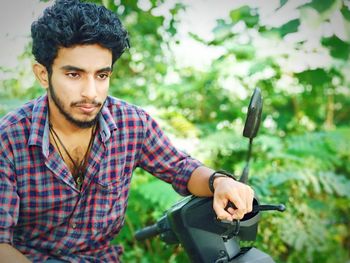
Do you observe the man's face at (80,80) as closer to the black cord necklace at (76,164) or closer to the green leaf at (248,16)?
the black cord necklace at (76,164)

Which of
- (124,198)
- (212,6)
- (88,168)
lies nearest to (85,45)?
(88,168)

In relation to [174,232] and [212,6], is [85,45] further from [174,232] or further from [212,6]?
[212,6]

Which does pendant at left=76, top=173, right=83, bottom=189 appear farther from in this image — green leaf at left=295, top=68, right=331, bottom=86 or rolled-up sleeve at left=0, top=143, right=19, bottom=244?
green leaf at left=295, top=68, right=331, bottom=86

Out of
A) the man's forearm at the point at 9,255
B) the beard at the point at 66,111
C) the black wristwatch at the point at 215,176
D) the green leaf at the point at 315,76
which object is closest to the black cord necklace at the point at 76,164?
the beard at the point at 66,111

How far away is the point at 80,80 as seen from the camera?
1665mm

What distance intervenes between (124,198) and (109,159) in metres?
0.20

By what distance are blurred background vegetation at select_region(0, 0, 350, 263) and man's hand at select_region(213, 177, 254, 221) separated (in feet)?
3.52

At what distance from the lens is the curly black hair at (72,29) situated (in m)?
1.62

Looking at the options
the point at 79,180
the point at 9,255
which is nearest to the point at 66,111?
the point at 79,180

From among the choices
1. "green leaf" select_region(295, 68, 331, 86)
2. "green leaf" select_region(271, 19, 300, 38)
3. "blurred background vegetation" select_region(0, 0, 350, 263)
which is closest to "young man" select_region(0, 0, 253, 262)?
"blurred background vegetation" select_region(0, 0, 350, 263)

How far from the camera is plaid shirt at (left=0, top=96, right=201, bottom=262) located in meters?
1.71

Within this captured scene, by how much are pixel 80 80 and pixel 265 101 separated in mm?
2668

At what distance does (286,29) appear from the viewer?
269cm

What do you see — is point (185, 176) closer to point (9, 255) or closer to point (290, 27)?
point (9, 255)
